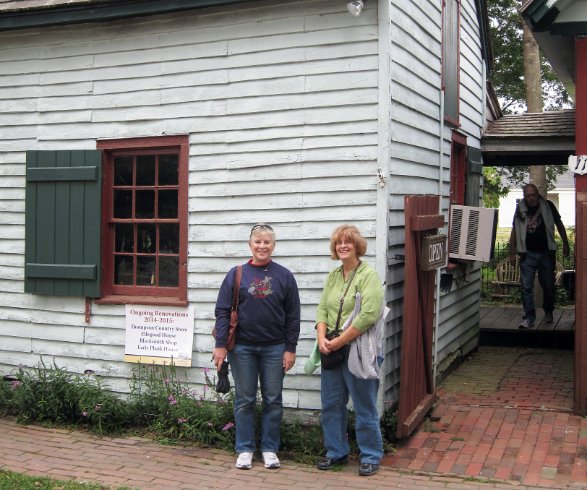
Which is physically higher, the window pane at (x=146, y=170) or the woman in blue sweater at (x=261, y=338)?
the window pane at (x=146, y=170)

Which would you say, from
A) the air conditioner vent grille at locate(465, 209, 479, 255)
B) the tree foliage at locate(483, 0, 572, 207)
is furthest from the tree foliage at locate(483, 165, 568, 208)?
the air conditioner vent grille at locate(465, 209, 479, 255)

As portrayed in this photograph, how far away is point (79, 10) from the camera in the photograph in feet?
23.7

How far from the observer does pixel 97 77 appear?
24.2ft

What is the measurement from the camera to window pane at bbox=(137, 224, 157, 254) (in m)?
7.38

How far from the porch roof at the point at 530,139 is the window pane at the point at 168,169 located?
4.94 metres

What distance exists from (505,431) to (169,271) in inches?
129

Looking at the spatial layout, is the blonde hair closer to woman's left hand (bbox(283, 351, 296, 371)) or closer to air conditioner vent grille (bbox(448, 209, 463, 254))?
woman's left hand (bbox(283, 351, 296, 371))

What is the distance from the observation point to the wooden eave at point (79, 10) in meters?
6.89

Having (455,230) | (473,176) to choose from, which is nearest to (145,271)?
(455,230)

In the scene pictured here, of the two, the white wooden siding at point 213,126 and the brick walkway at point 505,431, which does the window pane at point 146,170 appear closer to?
the white wooden siding at point 213,126

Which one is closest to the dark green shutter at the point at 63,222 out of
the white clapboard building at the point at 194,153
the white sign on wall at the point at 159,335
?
the white clapboard building at the point at 194,153

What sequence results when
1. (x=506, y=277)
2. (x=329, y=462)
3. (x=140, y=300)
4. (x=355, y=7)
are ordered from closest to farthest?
(x=329, y=462)
(x=355, y=7)
(x=140, y=300)
(x=506, y=277)

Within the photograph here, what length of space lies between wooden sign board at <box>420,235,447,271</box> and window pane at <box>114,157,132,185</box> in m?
2.84

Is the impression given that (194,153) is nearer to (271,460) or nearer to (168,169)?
(168,169)
